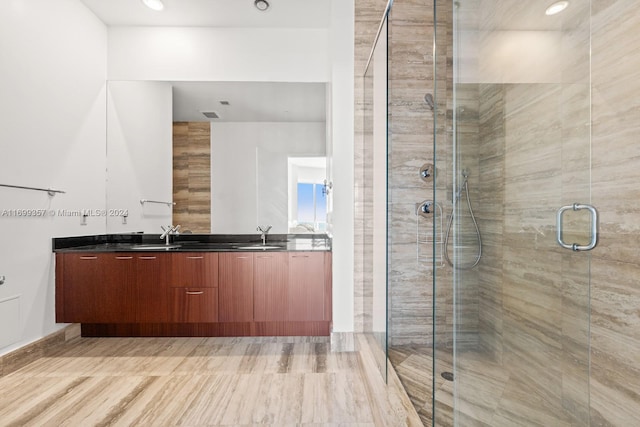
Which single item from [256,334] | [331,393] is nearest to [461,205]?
[331,393]

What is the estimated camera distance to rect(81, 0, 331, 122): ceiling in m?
3.20

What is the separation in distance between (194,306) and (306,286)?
90cm

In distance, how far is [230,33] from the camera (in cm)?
340

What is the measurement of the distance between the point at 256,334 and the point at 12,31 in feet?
9.07

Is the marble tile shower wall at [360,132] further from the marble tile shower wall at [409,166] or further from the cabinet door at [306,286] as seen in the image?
the marble tile shower wall at [409,166]

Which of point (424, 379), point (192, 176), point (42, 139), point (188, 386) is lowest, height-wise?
point (188, 386)

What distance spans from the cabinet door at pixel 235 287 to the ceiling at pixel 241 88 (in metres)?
1.34

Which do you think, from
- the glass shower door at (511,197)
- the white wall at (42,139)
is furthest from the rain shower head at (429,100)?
the white wall at (42,139)

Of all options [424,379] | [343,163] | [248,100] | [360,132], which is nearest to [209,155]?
[248,100]

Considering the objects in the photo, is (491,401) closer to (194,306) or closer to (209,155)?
(194,306)

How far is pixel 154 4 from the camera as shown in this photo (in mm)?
3053

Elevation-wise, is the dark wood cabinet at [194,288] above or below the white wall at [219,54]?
below

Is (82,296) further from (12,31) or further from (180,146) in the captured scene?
(12,31)

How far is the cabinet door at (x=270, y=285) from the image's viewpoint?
289 centimetres
